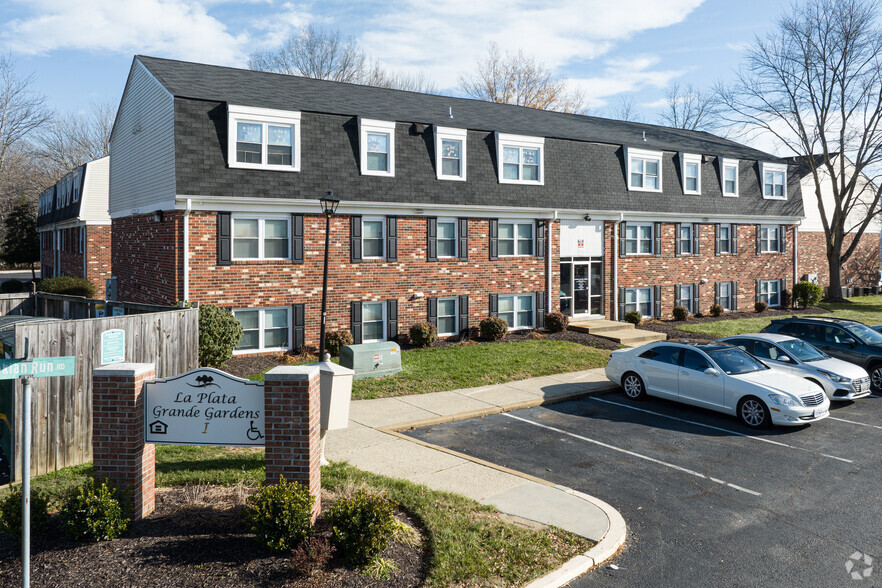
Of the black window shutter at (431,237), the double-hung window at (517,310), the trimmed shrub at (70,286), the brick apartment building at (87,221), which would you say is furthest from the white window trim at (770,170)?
the trimmed shrub at (70,286)

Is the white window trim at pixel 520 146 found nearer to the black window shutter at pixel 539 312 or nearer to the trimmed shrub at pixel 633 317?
the black window shutter at pixel 539 312

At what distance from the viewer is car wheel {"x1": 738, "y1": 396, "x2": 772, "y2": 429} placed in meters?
12.1

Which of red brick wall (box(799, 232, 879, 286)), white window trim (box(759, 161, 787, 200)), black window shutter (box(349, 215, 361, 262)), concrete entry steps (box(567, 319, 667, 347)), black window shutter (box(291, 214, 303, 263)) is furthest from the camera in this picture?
red brick wall (box(799, 232, 879, 286))

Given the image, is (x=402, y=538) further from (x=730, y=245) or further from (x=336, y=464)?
(x=730, y=245)

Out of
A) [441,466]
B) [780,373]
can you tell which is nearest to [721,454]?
[780,373]

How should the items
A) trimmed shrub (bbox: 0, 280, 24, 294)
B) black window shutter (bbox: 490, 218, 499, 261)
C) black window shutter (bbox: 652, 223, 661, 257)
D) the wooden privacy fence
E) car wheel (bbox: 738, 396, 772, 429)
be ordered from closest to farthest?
the wooden privacy fence
car wheel (bbox: 738, 396, 772, 429)
black window shutter (bbox: 490, 218, 499, 261)
black window shutter (bbox: 652, 223, 661, 257)
trimmed shrub (bbox: 0, 280, 24, 294)

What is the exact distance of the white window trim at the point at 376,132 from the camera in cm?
1953

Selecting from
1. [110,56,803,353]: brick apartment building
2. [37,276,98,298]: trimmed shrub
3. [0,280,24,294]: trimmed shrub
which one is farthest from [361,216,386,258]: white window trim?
[0,280,24,294]: trimmed shrub

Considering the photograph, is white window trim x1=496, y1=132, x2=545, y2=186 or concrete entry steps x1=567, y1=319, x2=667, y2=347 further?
white window trim x1=496, y1=132, x2=545, y2=186

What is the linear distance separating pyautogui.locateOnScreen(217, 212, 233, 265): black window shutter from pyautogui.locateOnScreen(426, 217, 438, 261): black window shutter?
20.5 feet

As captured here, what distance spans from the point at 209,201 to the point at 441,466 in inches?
436

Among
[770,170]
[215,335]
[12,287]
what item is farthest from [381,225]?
[12,287]

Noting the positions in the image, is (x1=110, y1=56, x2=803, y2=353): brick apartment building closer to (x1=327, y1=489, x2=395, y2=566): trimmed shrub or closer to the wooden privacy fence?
the wooden privacy fence

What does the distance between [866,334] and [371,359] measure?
1284 cm
